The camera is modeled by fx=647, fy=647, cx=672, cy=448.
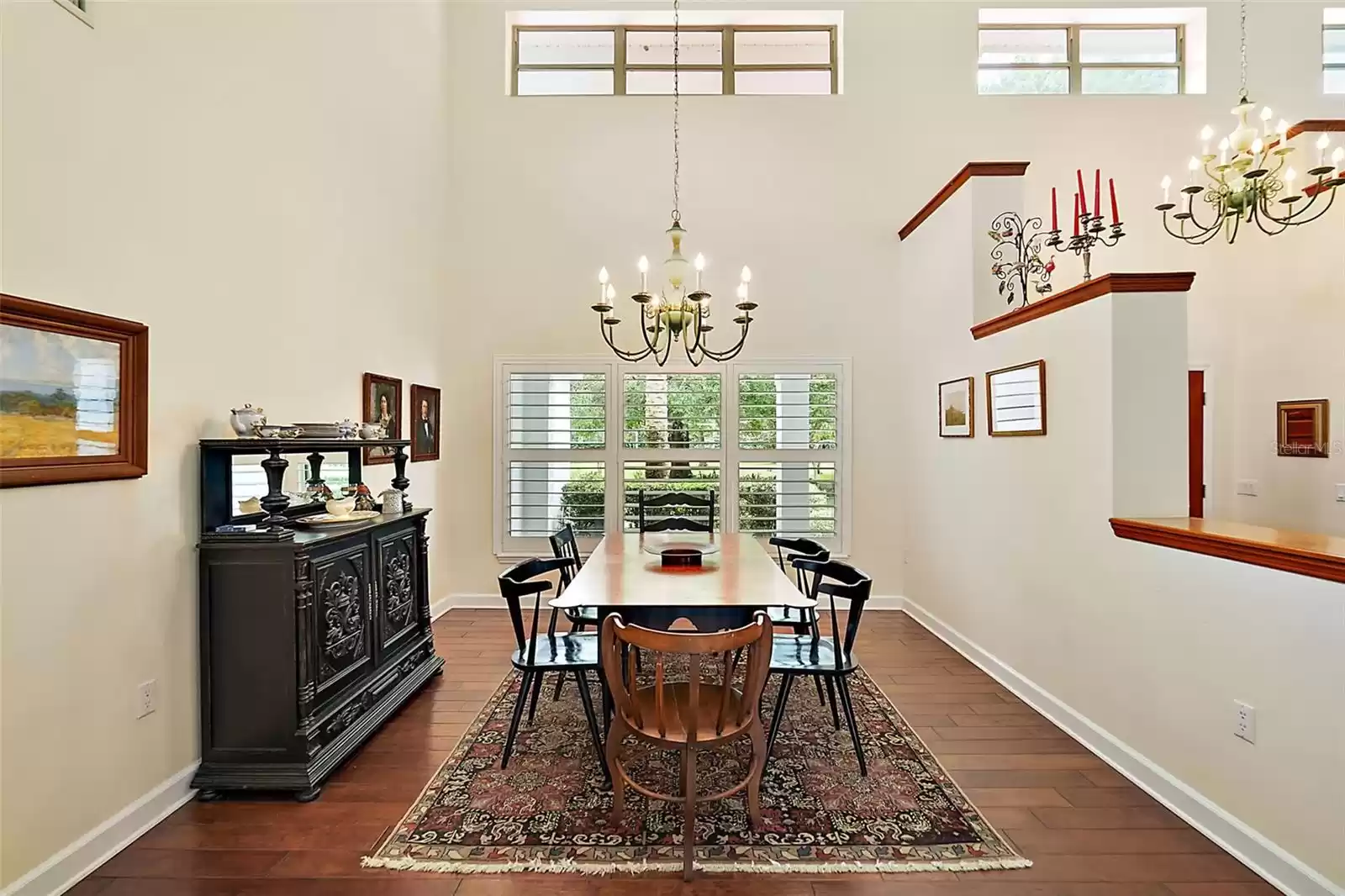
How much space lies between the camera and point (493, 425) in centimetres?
539

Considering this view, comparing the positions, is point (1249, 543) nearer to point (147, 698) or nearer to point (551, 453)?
point (147, 698)

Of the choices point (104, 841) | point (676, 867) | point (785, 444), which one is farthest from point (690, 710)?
point (785, 444)

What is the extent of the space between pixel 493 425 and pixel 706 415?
70.1 inches

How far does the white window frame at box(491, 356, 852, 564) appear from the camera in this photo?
5352mm

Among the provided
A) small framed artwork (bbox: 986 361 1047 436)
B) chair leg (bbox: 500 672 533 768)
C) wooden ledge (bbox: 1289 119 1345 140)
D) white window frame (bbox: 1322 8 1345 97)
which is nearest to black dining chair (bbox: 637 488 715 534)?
chair leg (bbox: 500 672 533 768)

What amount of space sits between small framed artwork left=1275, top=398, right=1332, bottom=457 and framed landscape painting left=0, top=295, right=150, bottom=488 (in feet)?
21.8

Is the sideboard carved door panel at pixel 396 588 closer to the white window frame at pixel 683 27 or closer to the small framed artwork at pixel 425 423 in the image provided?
the small framed artwork at pixel 425 423

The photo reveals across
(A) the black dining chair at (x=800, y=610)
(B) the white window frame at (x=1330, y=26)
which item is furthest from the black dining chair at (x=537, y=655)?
(B) the white window frame at (x=1330, y=26)

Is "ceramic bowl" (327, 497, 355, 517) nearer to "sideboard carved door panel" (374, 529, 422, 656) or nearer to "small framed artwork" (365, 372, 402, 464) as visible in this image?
"sideboard carved door panel" (374, 529, 422, 656)

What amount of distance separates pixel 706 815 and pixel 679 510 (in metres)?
3.05

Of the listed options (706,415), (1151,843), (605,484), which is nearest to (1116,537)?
(1151,843)

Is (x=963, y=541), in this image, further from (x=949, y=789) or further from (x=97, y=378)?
(x=97, y=378)

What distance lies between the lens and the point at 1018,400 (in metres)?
3.61

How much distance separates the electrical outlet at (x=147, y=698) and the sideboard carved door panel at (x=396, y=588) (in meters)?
0.93
